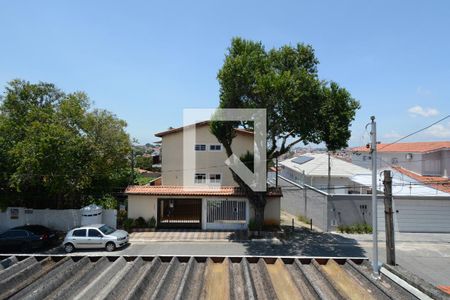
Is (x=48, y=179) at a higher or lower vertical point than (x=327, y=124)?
lower

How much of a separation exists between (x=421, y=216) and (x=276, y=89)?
1438cm

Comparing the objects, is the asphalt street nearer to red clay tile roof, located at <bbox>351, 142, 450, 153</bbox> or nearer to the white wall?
the white wall

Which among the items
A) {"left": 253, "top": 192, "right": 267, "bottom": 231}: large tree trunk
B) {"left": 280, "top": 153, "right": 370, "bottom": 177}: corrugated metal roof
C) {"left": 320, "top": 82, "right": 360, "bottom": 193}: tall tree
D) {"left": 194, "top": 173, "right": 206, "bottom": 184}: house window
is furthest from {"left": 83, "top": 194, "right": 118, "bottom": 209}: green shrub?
{"left": 280, "top": 153, "right": 370, "bottom": 177}: corrugated metal roof

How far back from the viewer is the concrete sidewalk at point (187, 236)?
19.2m

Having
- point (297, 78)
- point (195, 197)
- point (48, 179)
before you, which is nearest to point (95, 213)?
point (48, 179)

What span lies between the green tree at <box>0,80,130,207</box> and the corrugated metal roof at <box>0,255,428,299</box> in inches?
555

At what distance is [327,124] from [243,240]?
27.8 ft

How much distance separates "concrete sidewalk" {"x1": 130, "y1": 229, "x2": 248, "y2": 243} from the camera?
19188mm

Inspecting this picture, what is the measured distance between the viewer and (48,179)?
60.7 feet

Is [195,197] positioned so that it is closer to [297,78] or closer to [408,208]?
[297,78]

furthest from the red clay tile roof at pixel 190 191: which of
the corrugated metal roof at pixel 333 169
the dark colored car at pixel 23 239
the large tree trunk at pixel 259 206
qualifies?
the corrugated metal roof at pixel 333 169

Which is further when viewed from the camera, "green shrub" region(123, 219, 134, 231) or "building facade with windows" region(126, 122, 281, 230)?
"building facade with windows" region(126, 122, 281, 230)

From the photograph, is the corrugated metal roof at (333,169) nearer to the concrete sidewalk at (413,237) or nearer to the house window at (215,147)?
the concrete sidewalk at (413,237)

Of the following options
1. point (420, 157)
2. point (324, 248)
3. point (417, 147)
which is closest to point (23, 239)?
point (324, 248)
